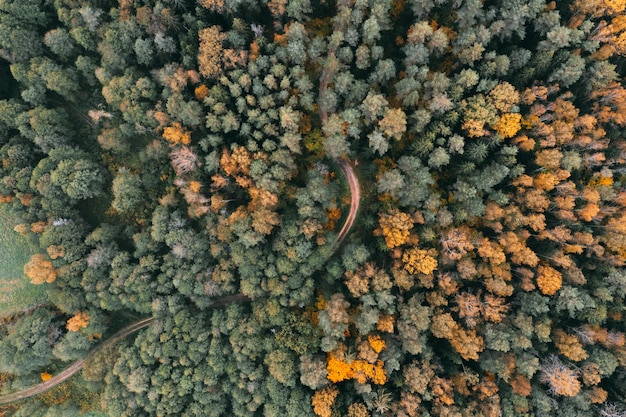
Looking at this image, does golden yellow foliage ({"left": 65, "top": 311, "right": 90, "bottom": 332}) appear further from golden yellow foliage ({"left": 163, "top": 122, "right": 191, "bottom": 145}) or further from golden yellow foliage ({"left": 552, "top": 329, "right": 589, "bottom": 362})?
golden yellow foliage ({"left": 552, "top": 329, "right": 589, "bottom": 362})

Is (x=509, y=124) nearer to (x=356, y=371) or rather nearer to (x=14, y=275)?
(x=356, y=371)

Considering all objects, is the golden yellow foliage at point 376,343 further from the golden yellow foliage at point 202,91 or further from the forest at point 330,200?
the golden yellow foliage at point 202,91

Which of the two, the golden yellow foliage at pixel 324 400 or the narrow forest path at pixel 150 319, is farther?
the narrow forest path at pixel 150 319

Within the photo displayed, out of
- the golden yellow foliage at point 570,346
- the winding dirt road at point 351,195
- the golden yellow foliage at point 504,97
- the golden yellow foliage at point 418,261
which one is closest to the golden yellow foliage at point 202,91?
the winding dirt road at point 351,195

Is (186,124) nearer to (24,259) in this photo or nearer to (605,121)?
(24,259)

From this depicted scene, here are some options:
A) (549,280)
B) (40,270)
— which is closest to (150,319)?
(40,270)
